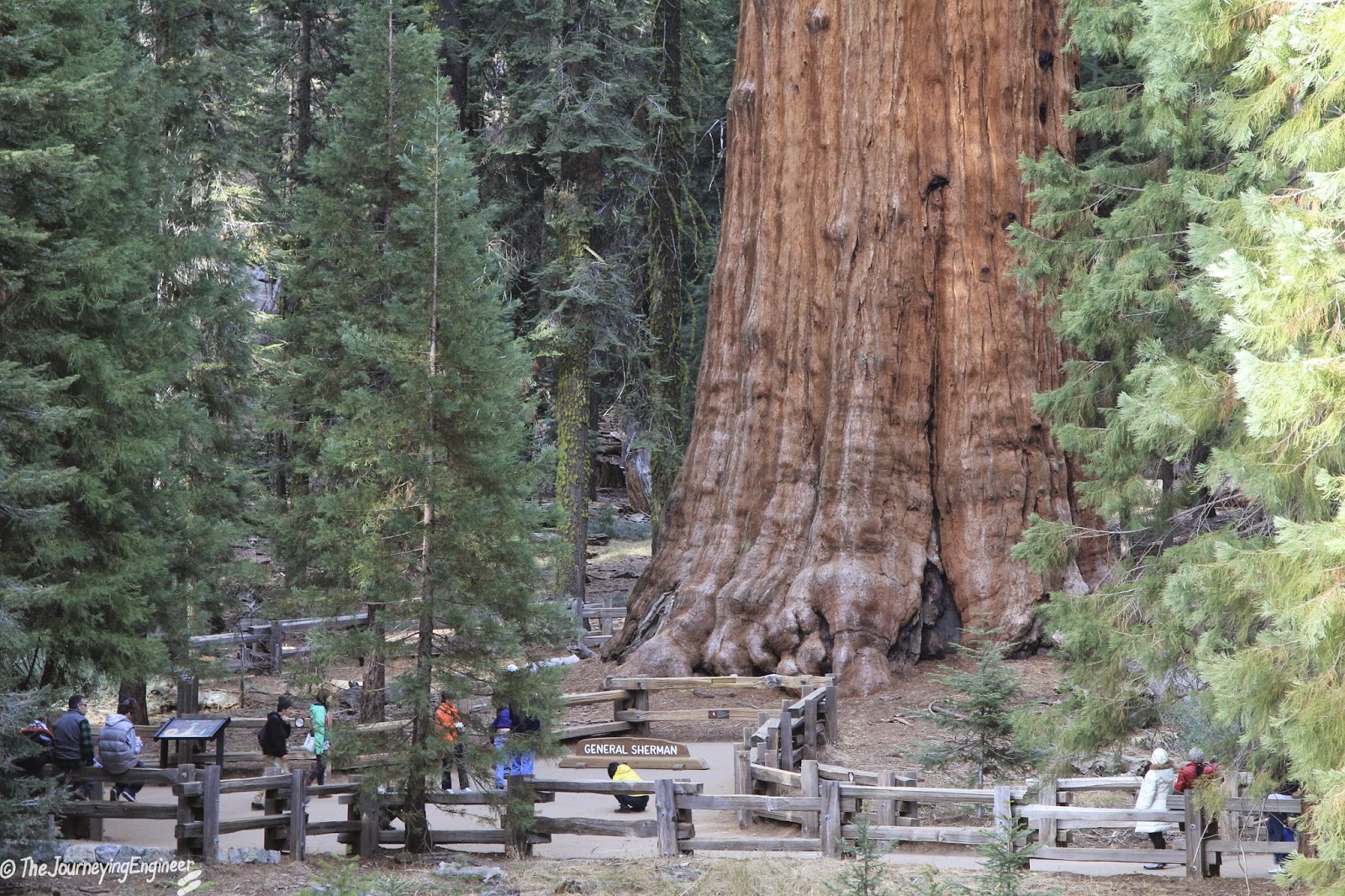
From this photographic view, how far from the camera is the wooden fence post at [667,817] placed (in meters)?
10.3

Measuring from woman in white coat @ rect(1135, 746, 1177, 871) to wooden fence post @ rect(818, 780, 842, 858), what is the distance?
228 centimetres

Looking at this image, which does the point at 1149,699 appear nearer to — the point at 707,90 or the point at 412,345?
the point at 412,345

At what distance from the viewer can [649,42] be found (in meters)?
26.9

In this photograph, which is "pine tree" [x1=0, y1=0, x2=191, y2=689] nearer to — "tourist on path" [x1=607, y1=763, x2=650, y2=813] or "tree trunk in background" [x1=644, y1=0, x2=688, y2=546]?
"tourist on path" [x1=607, y1=763, x2=650, y2=813]

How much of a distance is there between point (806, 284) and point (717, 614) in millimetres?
4661

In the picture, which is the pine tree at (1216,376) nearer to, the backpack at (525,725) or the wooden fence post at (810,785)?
the wooden fence post at (810,785)

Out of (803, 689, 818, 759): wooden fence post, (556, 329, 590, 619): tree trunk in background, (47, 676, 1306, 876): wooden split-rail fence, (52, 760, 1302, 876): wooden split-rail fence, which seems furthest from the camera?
(556, 329, 590, 619): tree trunk in background

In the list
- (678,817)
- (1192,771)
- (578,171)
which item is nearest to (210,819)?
(678,817)

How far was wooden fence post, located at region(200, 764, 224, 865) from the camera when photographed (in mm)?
9906

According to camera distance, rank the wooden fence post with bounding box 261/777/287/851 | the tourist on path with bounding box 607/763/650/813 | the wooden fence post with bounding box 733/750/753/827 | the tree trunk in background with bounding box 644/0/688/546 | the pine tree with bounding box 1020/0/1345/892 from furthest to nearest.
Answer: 1. the tree trunk in background with bounding box 644/0/688/546
2. the tourist on path with bounding box 607/763/650/813
3. the wooden fence post with bounding box 733/750/753/827
4. the wooden fence post with bounding box 261/777/287/851
5. the pine tree with bounding box 1020/0/1345/892

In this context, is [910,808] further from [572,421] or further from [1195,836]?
[572,421]

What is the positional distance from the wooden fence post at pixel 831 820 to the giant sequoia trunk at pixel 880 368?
525 cm

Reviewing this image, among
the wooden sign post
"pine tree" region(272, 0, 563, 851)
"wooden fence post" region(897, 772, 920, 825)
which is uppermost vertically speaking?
"pine tree" region(272, 0, 563, 851)

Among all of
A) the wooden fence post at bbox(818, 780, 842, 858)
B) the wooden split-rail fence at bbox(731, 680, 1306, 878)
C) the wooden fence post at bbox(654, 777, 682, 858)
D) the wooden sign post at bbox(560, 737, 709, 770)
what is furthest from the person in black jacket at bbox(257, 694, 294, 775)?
the wooden fence post at bbox(818, 780, 842, 858)
